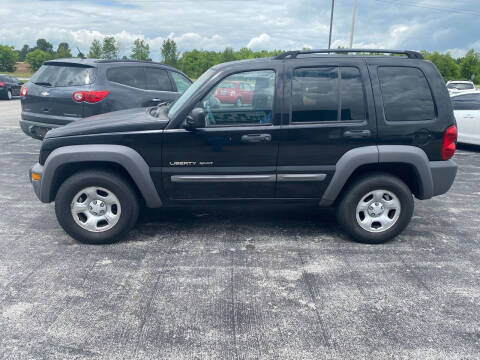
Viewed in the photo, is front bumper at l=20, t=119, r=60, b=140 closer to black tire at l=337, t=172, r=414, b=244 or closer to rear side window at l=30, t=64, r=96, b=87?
rear side window at l=30, t=64, r=96, b=87

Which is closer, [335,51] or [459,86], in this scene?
[335,51]

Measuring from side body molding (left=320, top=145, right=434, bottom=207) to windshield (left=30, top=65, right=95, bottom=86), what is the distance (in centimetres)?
487

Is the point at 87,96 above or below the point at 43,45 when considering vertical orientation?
below

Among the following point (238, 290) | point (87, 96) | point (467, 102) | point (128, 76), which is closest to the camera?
point (238, 290)

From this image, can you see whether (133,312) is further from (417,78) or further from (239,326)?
(417,78)

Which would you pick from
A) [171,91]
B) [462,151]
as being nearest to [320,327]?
[171,91]

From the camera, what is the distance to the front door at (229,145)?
4254mm

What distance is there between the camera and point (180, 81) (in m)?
9.00

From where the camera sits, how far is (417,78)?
4.42 meters

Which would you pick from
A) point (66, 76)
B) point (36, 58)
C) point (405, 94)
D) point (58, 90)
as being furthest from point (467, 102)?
point (36, 58)

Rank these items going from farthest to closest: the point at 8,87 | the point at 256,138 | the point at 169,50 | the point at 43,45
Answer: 1. the point at 43,45
2. the point at 169,50
3. the point at 8,87
4. the point at 256,138

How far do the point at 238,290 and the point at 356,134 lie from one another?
6.31ft

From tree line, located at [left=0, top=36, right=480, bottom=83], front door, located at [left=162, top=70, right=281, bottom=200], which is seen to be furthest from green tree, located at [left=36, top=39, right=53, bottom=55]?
front door, located at [left=162, top=70, right=281, bottom=200]

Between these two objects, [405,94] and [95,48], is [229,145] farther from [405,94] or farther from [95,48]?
[95,48]
